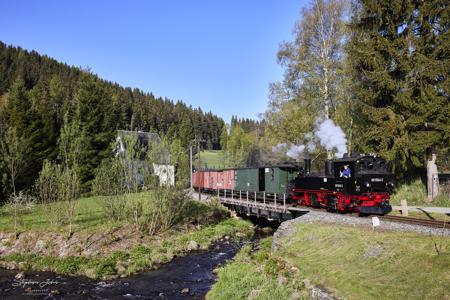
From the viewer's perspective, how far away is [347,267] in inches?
481

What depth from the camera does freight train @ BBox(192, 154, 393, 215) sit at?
1934 cm

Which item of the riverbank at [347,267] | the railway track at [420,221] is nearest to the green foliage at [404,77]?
the railway track at [420,221]

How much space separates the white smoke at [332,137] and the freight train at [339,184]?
2.97 meters

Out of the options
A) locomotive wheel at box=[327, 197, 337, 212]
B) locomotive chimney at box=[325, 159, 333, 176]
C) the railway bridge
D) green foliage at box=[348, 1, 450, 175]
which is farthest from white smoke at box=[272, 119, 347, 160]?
locomotive wheel at box=[327, 197, 337, 212]

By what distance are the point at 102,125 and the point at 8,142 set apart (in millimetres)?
21026

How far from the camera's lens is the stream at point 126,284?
51.1 ft

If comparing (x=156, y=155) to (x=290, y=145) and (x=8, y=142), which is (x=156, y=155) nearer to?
(x=8, y=142)

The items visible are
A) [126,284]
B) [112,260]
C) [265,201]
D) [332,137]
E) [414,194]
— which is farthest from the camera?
[265,201]

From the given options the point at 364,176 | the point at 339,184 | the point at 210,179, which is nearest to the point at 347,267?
the point at 364,176

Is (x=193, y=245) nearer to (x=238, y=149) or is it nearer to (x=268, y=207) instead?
(x=268, y=207)

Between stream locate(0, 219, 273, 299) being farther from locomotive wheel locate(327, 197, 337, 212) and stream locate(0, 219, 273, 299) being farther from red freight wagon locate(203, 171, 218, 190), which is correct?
red freight wagon locate(203, 171, 218, 190)

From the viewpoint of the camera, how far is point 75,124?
73.5 feet

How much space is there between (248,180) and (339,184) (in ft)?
42.4

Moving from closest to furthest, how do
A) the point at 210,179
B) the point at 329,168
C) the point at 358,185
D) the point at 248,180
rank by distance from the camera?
1. the point at 358,185
2. the point at 329,168
3. the point at 248,180
4. the point at 210,179
